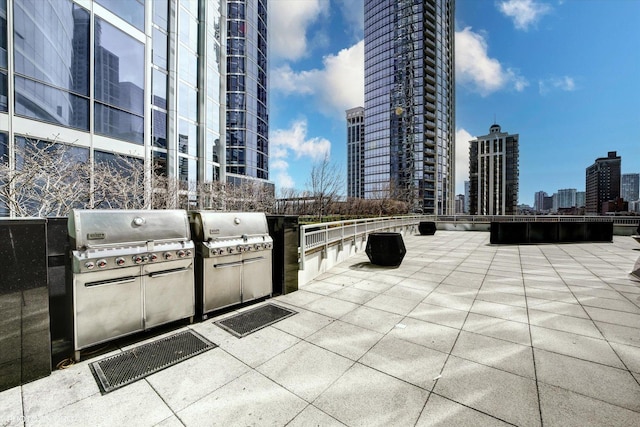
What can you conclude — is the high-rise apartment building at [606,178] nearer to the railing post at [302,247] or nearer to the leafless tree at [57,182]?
the railing post at [302,247]

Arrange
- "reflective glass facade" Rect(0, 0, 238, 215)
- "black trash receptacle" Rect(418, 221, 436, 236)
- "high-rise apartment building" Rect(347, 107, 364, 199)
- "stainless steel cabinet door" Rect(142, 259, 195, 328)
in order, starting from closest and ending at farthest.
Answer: "stainless steel cabinet door" Rect(142, 259, 195, 328), "reflective glass facade" Rect(0, 0, 238, 215), "black trash receptacle" Rect(418, 221, 436, 236), "high-rise apartment building" Rect(347, 107, 364, 199)

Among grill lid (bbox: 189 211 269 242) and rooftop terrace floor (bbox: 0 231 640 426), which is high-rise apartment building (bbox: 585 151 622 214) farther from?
grill lid (bbox: 189 211 269 242)

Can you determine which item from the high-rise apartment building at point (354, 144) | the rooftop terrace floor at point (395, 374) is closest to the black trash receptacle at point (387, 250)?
the rooftop terrace floor at point (395, 374)

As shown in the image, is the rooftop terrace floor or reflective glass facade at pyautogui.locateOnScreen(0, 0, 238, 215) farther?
reflective glass facade at pyautogui.locateOnScreen(0, 0, 238, 215)

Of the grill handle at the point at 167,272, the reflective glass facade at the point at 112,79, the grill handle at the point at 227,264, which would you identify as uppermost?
the reflective glass facade at the point at 112,79

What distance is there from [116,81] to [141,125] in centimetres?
263

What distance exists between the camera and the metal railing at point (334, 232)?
21.7 ft

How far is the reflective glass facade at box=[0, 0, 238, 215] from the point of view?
35.6 ft

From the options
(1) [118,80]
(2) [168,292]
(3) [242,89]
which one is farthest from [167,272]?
(3) [242,89]

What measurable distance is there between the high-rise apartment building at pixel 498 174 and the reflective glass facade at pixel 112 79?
413ft

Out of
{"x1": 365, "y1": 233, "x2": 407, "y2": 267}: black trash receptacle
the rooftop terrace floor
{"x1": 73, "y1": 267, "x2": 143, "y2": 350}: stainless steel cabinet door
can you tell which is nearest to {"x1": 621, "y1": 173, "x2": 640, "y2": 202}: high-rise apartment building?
{"x1": 365, "y1": 233, "x2": 407, "y2": 267}: black trash receptacle

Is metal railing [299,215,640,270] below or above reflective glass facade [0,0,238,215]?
below

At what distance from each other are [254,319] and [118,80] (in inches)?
715

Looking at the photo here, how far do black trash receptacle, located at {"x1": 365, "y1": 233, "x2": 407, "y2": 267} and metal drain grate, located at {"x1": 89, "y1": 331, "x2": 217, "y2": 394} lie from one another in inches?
231
